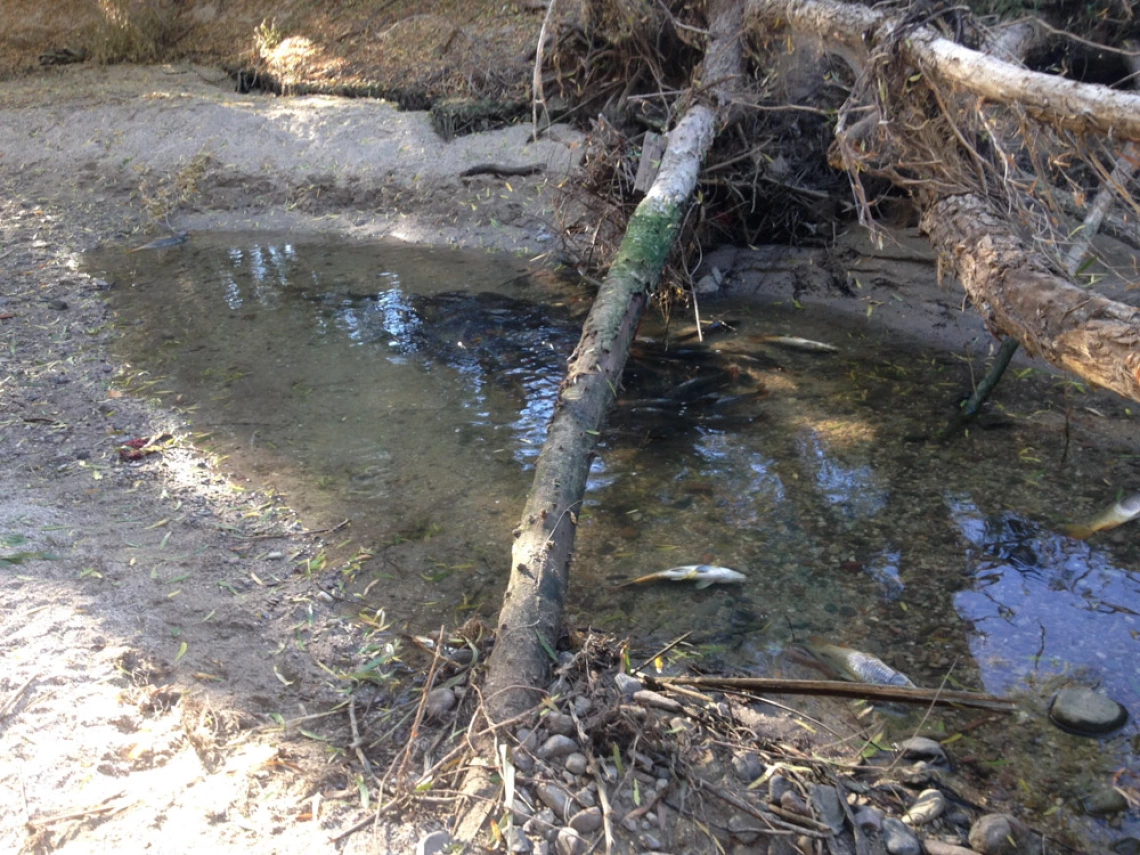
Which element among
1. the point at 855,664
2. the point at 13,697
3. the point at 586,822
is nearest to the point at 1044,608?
the point at 855,664

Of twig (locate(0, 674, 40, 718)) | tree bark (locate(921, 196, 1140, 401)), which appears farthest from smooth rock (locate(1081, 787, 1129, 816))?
twig (locate(0, 674, 40, 718))

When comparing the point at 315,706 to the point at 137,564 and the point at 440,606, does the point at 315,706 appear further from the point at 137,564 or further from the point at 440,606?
the point at 137,564

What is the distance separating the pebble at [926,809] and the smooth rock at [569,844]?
1.06 metres

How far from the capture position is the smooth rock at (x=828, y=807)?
2.53m

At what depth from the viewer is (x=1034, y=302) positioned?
3.39 meters

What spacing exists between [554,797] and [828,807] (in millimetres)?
824

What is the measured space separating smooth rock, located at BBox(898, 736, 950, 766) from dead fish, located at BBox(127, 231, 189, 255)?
27.8ft

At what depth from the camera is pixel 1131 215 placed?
5.35 meters

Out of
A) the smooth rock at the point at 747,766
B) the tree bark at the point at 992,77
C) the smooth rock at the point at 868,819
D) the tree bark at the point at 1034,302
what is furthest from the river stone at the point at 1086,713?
the tree bark at the point at 992,77

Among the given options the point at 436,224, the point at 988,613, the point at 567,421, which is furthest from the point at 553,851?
the point at 436,224

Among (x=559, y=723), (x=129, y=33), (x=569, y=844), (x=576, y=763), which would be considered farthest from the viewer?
(x=129, y=33)

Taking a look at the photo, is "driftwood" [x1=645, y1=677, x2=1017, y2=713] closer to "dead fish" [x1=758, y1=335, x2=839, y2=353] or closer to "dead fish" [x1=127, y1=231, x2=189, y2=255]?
"dead fish" [x1=758, y1=335, x2=839, y2=353]

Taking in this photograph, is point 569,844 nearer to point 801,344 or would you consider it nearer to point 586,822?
point 586,822

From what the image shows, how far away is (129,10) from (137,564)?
1293cm
